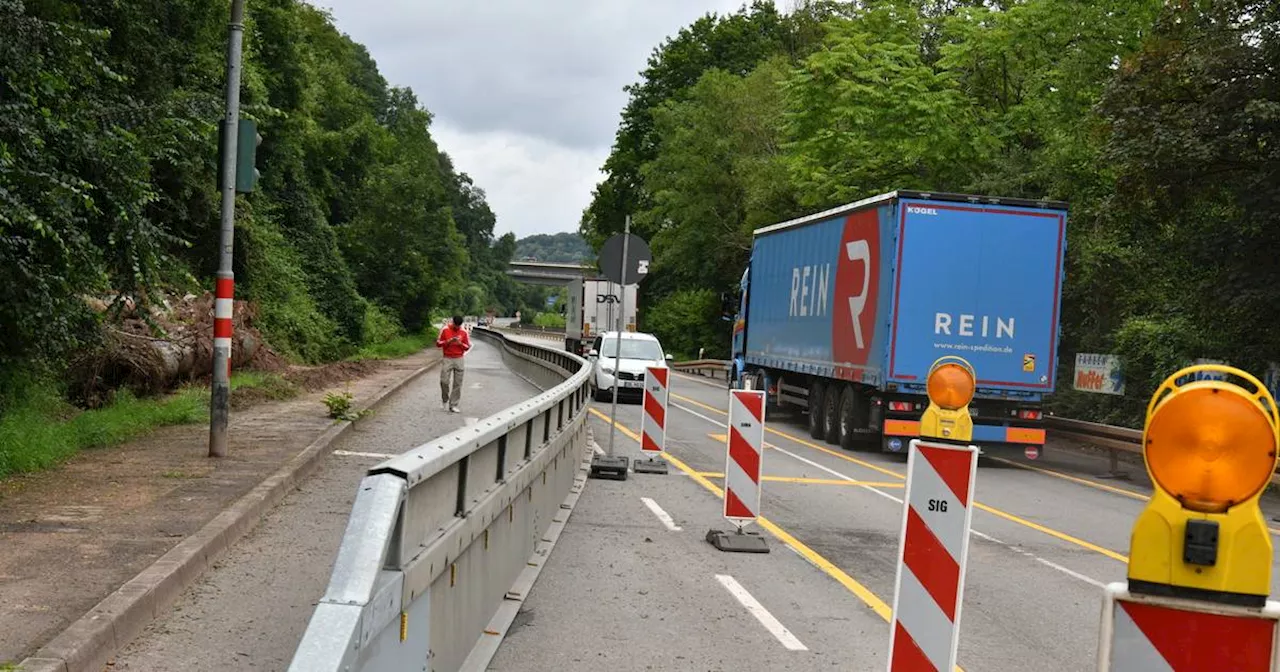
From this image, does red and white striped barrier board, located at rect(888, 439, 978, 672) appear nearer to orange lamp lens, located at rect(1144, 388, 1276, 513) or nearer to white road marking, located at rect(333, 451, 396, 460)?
orange lamp lens, located at rect(1144, 388, 1276, 513)

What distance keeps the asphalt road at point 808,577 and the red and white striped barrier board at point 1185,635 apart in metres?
3.83

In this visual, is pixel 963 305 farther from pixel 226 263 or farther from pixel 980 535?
pixel 226 263

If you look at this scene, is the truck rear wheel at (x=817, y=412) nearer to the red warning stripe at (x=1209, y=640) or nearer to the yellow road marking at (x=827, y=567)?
the yellow road marking at (x=827, y=567)

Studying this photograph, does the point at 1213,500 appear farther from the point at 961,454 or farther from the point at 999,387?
the point at 999,387

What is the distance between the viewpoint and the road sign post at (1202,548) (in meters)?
2.71

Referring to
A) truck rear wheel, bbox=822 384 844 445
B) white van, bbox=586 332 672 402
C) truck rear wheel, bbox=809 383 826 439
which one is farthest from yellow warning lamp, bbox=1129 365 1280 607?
white van, bbox=586 332 672 402

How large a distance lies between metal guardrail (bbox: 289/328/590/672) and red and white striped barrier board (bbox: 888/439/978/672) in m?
1.93

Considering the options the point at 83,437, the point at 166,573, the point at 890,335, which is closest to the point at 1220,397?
the point at 166,573

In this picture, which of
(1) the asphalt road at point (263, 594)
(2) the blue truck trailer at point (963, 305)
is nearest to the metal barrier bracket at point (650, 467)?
(1) the asphalt road at point (263, 594)

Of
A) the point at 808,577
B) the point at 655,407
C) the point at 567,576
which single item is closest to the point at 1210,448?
the point at 567,576

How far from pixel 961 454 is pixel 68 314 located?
9.47m

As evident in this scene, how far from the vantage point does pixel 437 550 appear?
4.86 metres

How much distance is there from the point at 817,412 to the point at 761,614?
588 inches

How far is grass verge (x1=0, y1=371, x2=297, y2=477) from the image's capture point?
1124 cm
